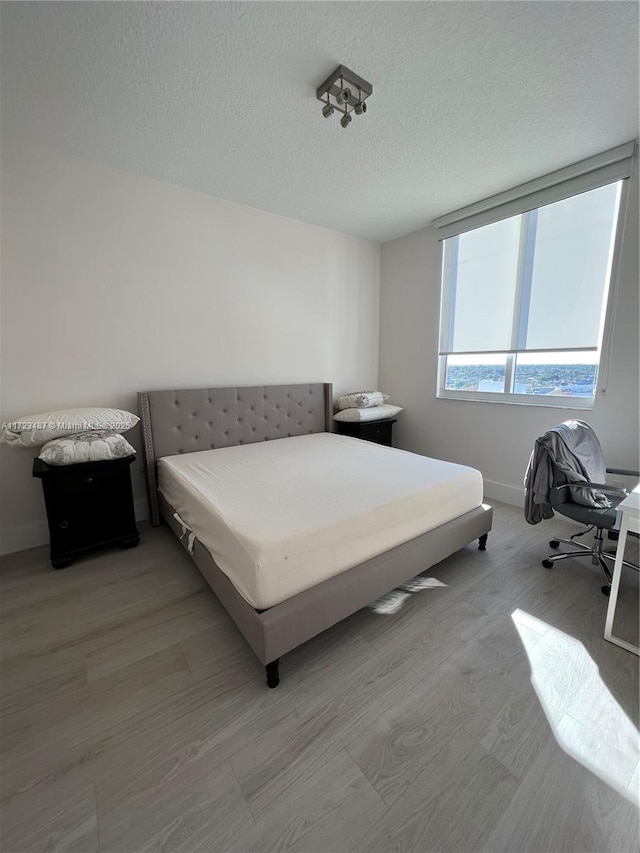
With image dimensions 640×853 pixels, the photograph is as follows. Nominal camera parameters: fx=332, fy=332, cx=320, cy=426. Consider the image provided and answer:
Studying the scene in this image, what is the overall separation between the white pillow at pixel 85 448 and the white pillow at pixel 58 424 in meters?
0.05

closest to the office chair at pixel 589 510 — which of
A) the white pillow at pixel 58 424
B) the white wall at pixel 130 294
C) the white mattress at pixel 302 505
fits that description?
the white mattress at pixel 302 505

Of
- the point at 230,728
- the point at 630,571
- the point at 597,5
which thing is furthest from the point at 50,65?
the point at 630,571

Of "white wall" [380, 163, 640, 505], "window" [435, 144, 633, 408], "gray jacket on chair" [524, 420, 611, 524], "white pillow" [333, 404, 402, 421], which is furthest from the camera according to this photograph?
"white pillow" [333, 404, 402, 421]

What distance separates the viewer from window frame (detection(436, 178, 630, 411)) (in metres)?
2.41

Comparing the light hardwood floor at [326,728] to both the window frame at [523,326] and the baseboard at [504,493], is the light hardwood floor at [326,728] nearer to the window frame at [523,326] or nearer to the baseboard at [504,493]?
the baseboard at [504,493]

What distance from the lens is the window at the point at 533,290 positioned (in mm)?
2516

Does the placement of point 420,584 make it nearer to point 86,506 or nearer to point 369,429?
point 369,429

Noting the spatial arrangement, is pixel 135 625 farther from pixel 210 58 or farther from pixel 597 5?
pixel 597 5

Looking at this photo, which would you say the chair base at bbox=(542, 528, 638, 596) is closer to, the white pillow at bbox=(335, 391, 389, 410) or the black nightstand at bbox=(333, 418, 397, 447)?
the black nightstand at bbox=(333, 418, 397, 447)

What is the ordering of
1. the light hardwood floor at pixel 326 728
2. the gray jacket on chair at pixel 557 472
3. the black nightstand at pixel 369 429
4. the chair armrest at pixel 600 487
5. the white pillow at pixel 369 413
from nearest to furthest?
the light hardwood floor at pixel 326 728, the chair armrest at pixel 600 487, the gray jacket on chair at pixel 557 472, the white pillow at pixel 369 413, the black nightstand at pixel 369 429

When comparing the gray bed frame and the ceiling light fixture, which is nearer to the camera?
the gray bed frame

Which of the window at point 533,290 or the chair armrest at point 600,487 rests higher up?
the window at point 533,290

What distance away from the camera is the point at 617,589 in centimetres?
156

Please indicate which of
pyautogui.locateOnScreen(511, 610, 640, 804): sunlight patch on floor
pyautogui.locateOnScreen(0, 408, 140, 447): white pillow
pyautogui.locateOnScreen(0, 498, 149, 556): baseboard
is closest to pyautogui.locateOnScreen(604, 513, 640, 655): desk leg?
pyautogui.locateOnScreen(511, 610, 640, 804): sunlight patch on floor
